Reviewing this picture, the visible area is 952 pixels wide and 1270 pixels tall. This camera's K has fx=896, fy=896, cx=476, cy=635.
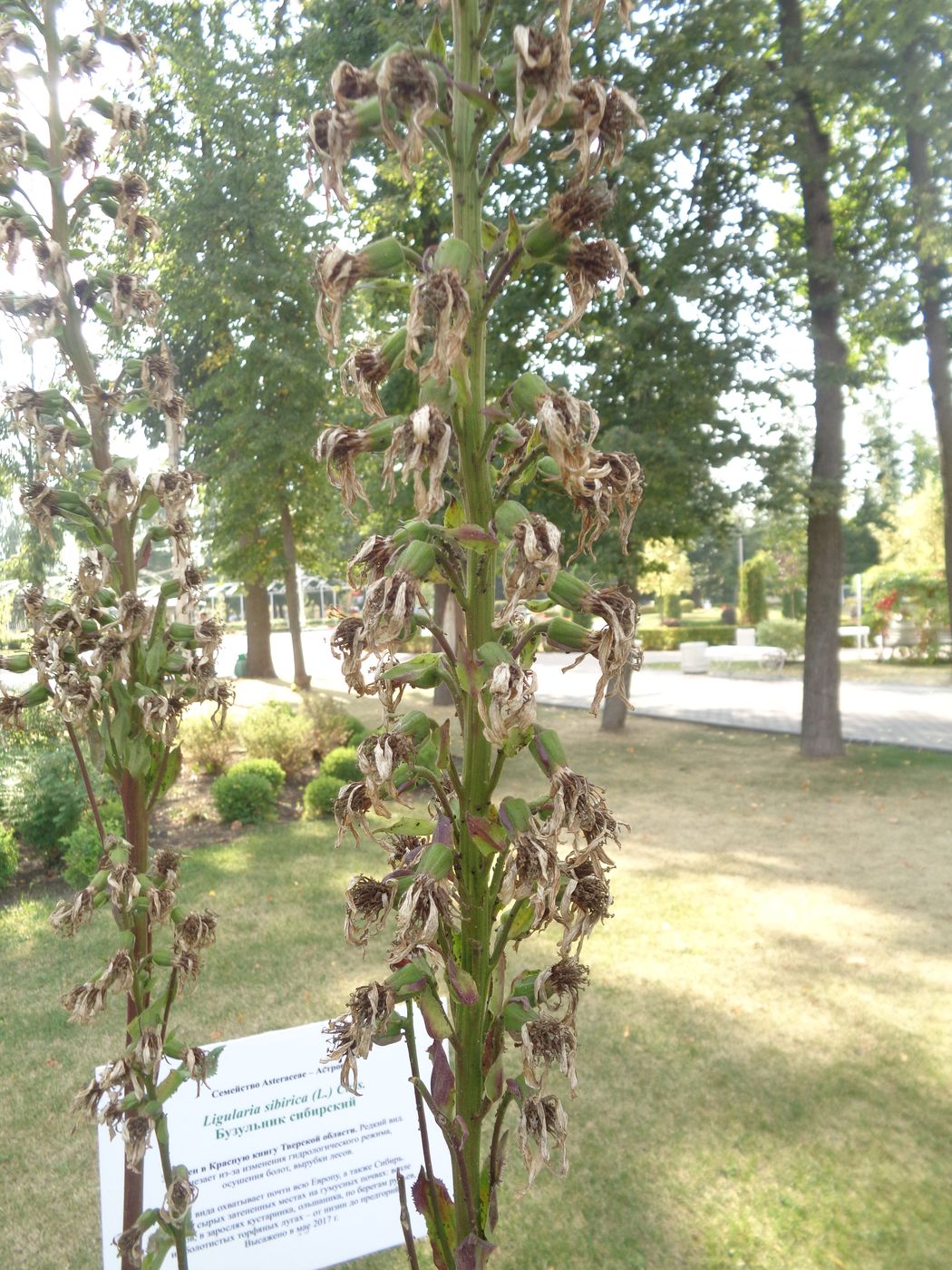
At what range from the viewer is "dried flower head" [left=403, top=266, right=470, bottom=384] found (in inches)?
41.9

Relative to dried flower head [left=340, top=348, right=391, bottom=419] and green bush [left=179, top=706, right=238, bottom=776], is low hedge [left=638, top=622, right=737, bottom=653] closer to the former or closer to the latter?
green bush [left=179, top=706, right=238, bottom=776]

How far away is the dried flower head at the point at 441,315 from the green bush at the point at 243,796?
27.9ft

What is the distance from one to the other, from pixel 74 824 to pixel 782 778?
775 centimetres

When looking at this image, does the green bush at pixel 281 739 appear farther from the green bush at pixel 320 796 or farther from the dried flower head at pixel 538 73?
the dried flower head at pixel 538 73

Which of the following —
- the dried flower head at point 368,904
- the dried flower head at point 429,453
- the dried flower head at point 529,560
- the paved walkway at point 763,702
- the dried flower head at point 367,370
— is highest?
the dried flower head at point 367,370

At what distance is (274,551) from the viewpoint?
16.6 meters

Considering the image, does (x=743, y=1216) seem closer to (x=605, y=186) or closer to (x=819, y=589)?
(x=605, y=186)

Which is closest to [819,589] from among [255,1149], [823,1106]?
[823,1106]

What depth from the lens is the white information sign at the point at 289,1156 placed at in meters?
2.68

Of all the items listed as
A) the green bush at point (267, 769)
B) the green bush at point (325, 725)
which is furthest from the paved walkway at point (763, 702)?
the green bush at point (267, 769)

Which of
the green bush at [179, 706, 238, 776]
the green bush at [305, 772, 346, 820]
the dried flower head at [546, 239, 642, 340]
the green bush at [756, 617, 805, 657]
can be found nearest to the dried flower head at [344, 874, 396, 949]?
the dried flower head at [546, 239, 642, 340]

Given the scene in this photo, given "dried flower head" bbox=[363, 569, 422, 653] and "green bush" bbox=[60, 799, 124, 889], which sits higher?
"dried flower head" bbox=[363, 569, 422, 653]

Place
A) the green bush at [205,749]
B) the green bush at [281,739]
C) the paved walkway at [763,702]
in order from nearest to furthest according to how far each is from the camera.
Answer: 1. the green bush at [281,739]
2. the green bush at [205,749]
3. the paved walkway at [763,702]

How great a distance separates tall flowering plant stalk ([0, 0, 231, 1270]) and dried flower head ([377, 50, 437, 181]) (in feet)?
3.76
